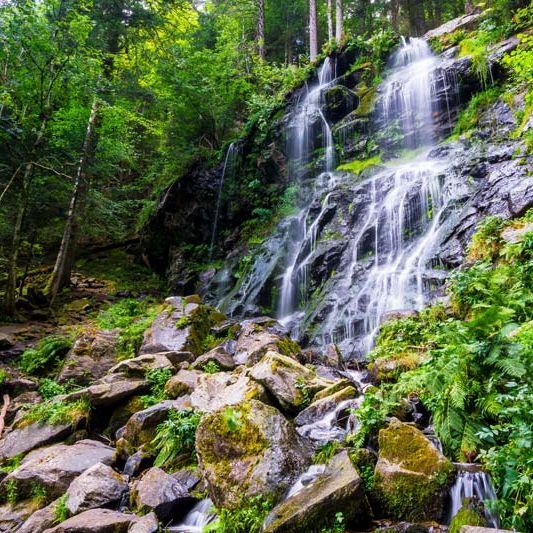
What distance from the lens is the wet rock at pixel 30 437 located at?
637 centimetres

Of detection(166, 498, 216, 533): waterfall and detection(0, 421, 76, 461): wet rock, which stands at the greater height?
detection(0, 421, 76, 461): wet rock

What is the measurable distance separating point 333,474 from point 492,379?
171 centimetres

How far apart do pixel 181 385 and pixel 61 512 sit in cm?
264

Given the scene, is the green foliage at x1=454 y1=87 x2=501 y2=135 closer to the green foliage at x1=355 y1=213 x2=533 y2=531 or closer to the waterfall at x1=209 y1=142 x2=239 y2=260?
the waterfall at x1=209 y1=142 x2=239 y2=260

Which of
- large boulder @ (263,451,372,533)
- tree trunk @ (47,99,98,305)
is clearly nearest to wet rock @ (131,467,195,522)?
large boulder @ (263,451,372,533)

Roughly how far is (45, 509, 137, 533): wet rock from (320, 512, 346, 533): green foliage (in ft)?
6.74

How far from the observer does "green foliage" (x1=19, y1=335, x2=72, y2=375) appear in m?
9.62

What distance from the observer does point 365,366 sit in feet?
27.0

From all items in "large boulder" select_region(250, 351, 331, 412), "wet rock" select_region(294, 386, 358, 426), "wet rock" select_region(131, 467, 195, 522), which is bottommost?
"wet rock" select_region(131, 467, 195, 522)

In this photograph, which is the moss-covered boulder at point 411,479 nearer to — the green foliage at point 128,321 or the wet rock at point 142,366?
the wet rock at point 142,366

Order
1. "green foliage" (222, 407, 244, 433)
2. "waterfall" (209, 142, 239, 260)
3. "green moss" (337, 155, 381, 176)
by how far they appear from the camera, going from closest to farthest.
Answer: "green foliage" (222, 407, 244, 433), "green moss" (337, 155, 381, 176), "waterfall" (209, 142, 239, 260)

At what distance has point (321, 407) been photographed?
548cm

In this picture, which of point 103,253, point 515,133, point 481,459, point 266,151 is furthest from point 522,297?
point 103,253

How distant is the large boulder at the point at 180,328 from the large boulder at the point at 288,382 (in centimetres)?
368
